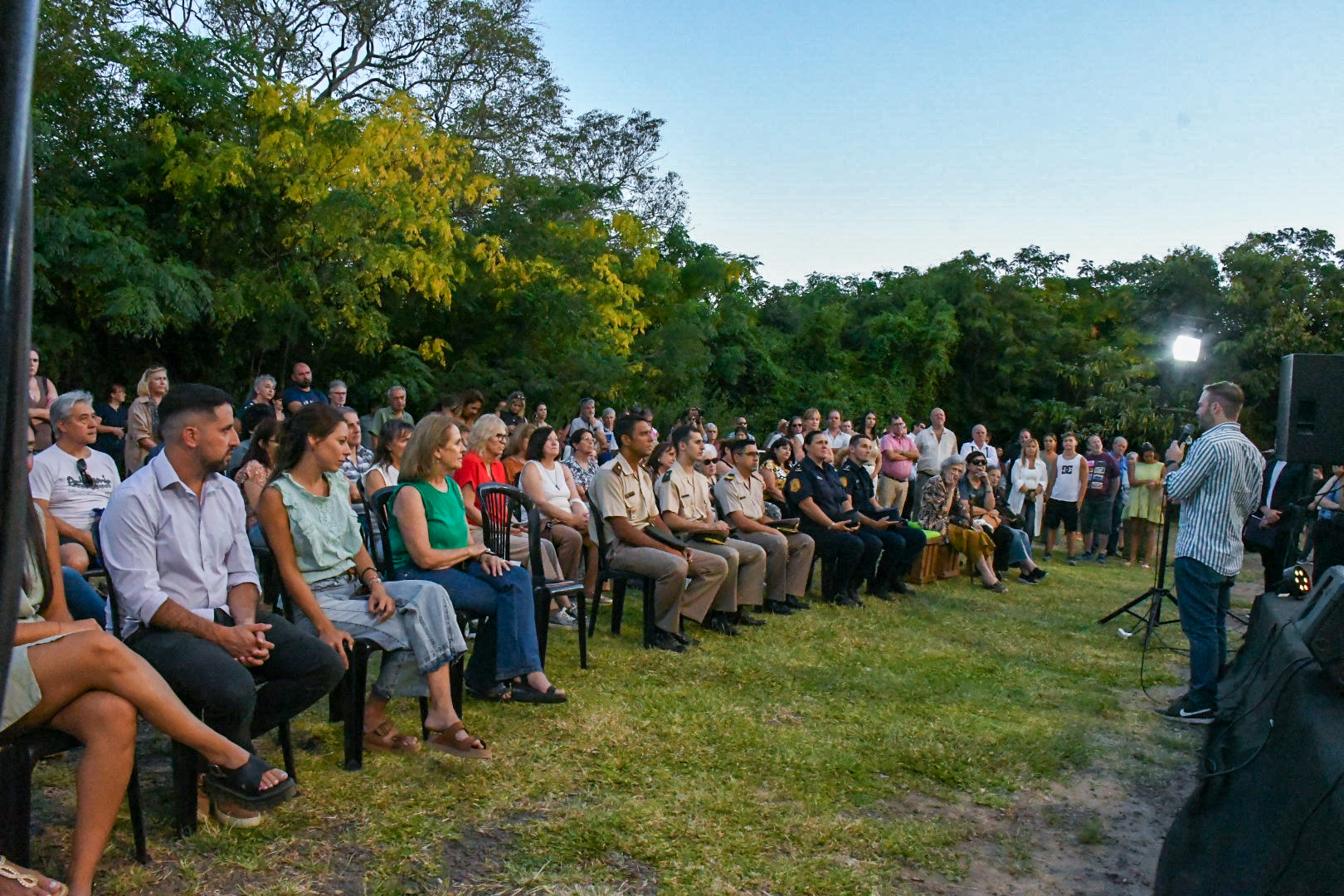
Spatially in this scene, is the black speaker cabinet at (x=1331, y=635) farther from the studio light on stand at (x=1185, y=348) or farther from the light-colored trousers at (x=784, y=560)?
the studio light on stand at (x=1185, y=348)

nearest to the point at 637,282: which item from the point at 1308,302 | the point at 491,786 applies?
the point at 1308,302

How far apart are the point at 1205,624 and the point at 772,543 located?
3053 mm

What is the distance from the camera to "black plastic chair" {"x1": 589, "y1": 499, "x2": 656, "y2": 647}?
6145mm

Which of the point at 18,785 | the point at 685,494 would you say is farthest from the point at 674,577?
the point at 18,785

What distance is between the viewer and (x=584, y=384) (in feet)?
55.0

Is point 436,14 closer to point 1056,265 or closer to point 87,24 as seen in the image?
point 87,24

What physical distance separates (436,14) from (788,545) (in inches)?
627

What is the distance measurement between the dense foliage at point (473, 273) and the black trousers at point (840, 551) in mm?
4719

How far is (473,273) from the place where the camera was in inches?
642

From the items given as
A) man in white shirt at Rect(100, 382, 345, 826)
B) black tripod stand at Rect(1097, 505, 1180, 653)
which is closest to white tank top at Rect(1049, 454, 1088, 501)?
black tripod stand at Rect(1097, 505, 1180, 653)

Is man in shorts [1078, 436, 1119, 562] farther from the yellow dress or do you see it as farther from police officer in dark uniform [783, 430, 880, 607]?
police officer in dark uniform [783, 430, 880, 607]

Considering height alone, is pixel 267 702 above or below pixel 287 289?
below

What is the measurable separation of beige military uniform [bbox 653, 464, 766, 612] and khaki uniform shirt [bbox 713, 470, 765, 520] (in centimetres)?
49

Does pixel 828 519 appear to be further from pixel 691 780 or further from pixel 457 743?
pixel 457 743
